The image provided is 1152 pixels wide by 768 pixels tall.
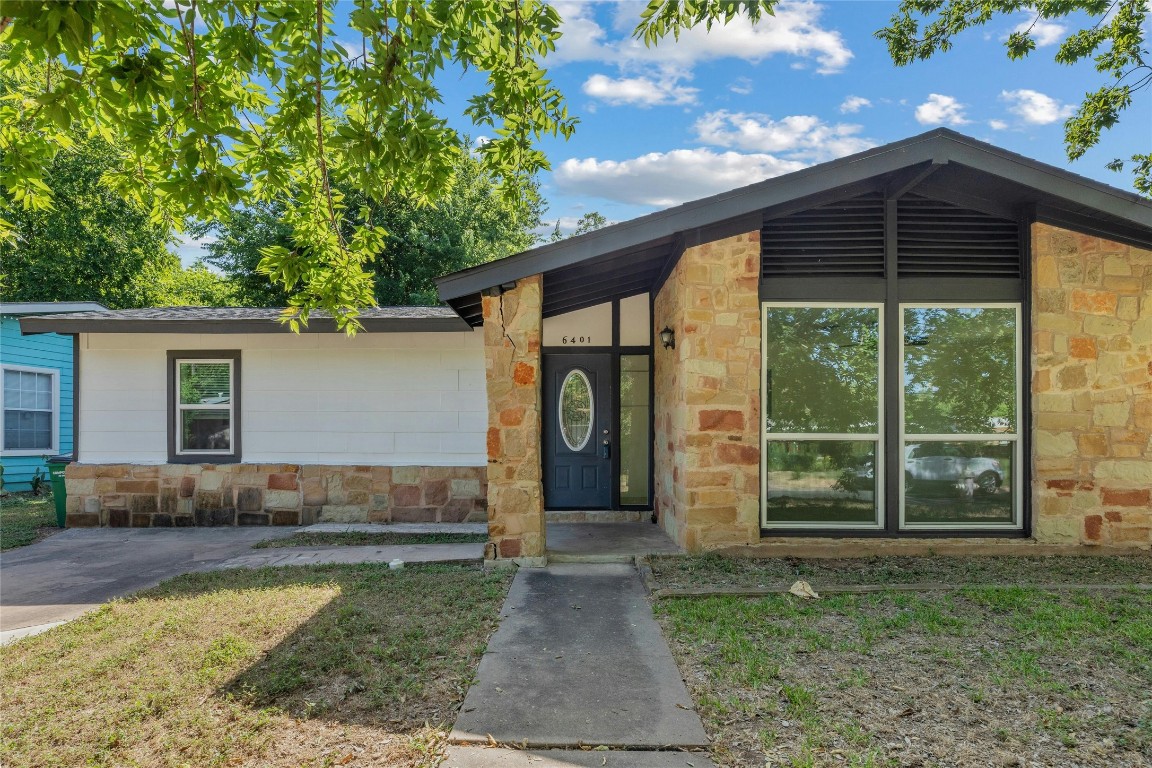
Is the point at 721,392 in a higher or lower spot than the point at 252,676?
higher

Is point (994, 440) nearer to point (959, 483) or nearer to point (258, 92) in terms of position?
point (959, 483)

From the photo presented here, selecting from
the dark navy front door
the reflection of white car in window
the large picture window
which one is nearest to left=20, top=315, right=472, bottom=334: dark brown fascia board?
the dark navy front door

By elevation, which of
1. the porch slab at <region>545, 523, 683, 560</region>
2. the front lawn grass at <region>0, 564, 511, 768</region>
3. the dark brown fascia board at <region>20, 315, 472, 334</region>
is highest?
the dark brown fascia board at <region>20, 315, 472, 334</region>

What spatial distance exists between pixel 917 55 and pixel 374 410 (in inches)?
378

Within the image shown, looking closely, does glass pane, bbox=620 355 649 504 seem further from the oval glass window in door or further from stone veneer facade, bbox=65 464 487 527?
stone veneer facade, bbox=65 464 487 527

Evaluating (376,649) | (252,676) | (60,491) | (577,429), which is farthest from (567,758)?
(60,491)

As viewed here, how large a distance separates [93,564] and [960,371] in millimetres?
8842

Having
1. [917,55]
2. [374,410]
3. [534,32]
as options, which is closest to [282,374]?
[374,410]

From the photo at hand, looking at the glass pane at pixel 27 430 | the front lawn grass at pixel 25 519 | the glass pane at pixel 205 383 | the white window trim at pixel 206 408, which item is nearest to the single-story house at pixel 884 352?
the white window trim at pixel 206 408

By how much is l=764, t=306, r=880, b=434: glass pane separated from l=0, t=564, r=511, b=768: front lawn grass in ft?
10.3

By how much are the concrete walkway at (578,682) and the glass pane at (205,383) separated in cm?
578

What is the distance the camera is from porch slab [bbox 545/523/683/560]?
6039 millimetres

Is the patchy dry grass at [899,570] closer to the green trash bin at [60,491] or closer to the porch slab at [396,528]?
the porch slab at [396,528]

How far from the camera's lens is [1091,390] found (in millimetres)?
5809
